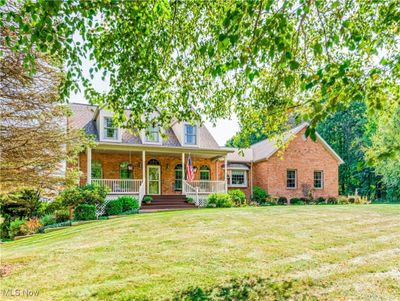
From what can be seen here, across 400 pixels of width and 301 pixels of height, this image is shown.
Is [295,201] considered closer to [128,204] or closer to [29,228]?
[128,204]

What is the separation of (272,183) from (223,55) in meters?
18.7

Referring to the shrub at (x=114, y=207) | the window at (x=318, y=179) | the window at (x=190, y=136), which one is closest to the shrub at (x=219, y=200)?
the window at (x=190, y=136)

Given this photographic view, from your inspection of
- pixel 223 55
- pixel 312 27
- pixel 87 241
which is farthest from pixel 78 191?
pixel 312 27

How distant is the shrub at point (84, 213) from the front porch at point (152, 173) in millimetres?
3099

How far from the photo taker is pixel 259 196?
72.7ft

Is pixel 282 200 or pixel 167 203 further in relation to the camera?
pixel 282 200

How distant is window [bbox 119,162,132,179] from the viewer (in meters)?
19.4

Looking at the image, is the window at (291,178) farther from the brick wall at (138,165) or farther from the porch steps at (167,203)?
the porch steps at (167,203)

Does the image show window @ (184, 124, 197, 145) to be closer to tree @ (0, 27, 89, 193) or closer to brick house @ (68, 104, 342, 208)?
brick house @ (68, 104, 342, 208)

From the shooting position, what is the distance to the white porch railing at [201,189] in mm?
18631

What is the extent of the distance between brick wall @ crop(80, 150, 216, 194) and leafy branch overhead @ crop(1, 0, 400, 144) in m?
13.7

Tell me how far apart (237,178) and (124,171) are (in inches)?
362

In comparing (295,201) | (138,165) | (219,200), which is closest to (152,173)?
(138,165)

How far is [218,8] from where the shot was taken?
5137 mm
